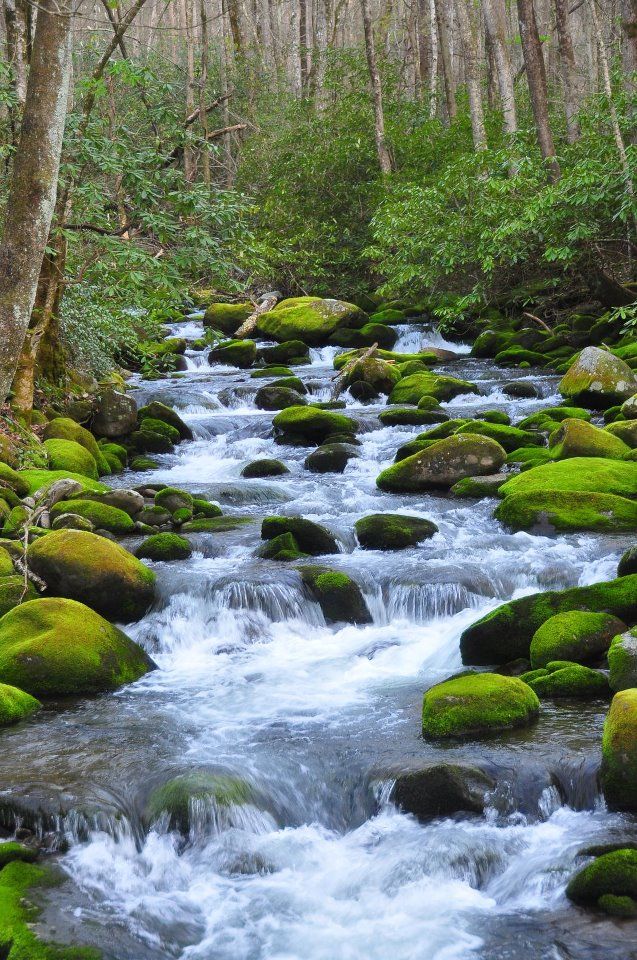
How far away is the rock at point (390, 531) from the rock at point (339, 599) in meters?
1.35

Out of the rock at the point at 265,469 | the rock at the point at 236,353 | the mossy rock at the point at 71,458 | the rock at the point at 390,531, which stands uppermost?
the rock at the point at 236,353

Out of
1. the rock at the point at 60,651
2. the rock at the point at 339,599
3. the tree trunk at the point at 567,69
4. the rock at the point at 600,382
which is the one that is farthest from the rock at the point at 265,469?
the tree trunk at the point at 567,69

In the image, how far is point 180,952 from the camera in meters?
4.61

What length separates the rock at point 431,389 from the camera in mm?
16797

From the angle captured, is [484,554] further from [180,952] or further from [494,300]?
[494,300]

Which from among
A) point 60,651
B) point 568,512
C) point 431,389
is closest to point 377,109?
point 431,389

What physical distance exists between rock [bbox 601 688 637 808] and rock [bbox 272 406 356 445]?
9.72 metres

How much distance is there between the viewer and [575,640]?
23.2ft

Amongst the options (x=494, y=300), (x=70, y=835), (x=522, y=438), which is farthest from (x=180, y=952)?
(x=494, y=300)

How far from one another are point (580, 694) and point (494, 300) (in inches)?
650

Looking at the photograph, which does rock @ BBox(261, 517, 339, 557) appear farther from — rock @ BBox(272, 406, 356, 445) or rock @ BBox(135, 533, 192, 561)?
rock @ BBox(272, 406, 356, 445)

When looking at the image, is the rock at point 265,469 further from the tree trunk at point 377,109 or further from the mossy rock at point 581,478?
the tree trunk at point 377,109

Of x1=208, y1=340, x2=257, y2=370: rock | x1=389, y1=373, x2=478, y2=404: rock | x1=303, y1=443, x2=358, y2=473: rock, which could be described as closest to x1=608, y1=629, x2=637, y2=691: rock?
x1=303, y1=443, x2=358, y2=473: rock

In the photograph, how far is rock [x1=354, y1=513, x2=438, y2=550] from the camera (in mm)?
10305
